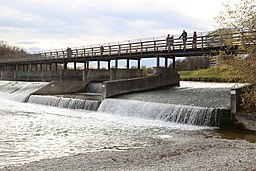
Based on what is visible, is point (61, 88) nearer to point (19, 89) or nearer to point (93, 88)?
point (93, 88)

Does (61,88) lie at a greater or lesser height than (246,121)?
greater

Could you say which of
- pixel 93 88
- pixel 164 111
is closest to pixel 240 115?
pixel 164 111

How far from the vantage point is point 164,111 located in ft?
68.0

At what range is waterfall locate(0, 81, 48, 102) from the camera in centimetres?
3605

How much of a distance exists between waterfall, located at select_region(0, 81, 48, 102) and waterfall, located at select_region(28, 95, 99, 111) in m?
3.55

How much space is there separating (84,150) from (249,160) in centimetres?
620

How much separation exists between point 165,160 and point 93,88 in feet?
93.1

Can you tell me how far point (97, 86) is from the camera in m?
37.1

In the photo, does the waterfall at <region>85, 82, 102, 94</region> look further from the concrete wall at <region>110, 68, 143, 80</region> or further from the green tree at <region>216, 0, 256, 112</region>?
the green tree at <region>216, 0, 256, 112</region>

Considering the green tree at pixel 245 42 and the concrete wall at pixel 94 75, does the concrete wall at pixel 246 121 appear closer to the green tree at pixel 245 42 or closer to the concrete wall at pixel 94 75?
the green tree at pixel 245 42

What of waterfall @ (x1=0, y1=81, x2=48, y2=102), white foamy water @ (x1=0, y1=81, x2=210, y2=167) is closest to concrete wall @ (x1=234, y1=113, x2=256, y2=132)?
white foamy water @ (x1=0, y1=81, x2=210, y2=167)

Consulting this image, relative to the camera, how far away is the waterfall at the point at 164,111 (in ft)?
59.9

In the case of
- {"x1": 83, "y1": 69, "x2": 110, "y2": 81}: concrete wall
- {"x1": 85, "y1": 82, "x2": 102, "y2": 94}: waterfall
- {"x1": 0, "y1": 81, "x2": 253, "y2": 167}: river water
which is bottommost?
{"x1": 0, "y1": 81, "x2": 253, "y2": 167}: river water

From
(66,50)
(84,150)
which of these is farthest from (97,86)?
(84,150)
